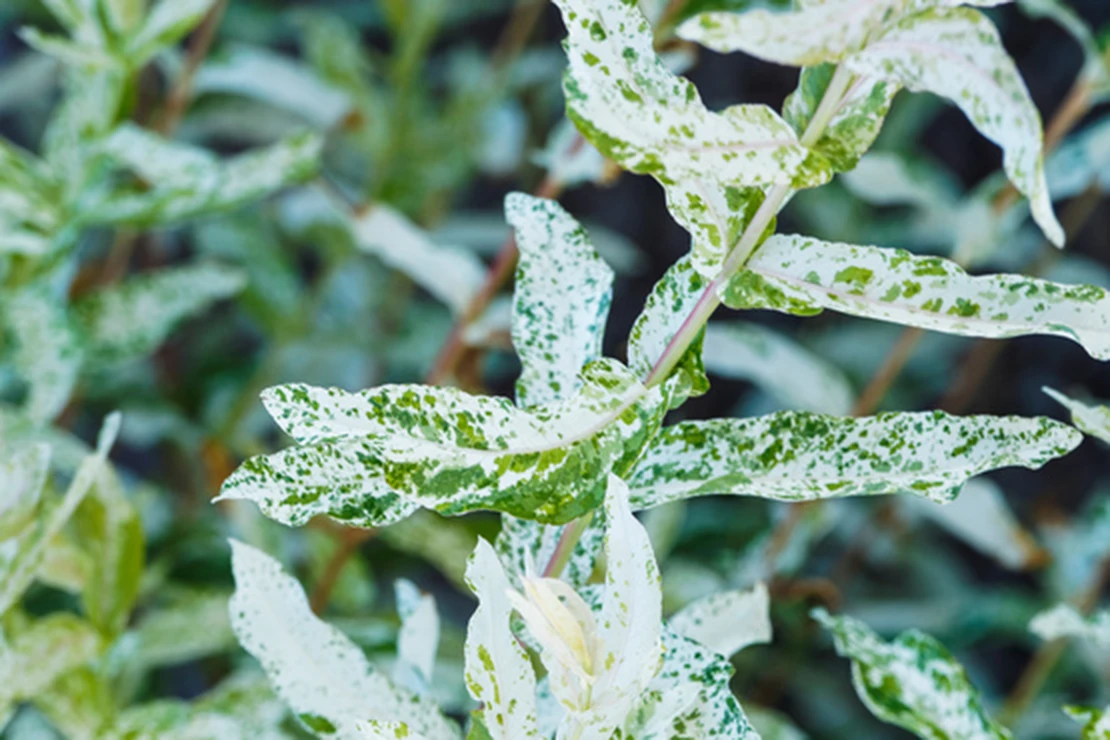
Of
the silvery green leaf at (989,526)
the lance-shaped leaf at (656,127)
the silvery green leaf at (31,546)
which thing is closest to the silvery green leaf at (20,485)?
the silvery green leaf at (31,546)

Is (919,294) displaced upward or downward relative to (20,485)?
upward

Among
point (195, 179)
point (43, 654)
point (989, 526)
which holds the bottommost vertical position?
point (989, 526)

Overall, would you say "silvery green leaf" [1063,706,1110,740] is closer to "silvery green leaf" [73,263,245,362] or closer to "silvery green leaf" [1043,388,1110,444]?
"silvery green leaf" [1043,388,1110,444]

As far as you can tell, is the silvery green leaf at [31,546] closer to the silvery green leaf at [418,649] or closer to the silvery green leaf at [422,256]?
the silvery green leaf at [418,649]

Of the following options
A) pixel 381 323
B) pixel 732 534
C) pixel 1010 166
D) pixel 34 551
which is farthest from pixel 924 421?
pixel 381 323

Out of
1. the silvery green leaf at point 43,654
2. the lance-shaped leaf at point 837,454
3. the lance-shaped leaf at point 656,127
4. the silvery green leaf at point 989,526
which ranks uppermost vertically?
the lance-shaped leaf at point 656,127

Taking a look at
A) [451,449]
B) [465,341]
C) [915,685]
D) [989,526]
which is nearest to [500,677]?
A: [451,449]

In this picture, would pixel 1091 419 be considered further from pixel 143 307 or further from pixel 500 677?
pixel 143 307
